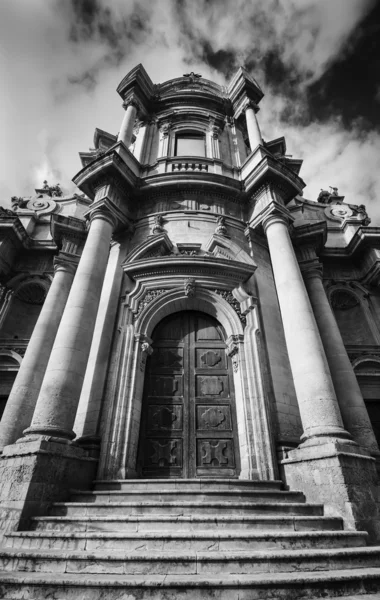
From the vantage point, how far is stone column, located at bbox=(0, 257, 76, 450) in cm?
895

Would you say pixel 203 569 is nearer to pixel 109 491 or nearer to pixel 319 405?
pixel 109 491

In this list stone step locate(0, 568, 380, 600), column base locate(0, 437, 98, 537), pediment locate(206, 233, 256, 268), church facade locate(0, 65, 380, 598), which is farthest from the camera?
pediment locate(206, 233, 256, 268)

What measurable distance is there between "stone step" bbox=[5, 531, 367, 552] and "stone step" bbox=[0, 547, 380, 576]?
285mm

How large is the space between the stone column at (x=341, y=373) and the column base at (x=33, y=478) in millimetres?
7329

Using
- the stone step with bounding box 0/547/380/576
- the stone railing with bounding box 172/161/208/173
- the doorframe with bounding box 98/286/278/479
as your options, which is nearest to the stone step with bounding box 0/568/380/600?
the stone step with bounding box 0/547/380/576

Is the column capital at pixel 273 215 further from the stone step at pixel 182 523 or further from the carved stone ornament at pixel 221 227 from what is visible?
the stone step at pixel 182 523

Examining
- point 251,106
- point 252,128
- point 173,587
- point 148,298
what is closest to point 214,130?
point 252,128

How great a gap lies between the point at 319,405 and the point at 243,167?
31.2 feet

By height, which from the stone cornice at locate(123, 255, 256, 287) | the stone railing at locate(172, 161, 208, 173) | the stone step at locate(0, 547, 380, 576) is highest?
the stone railing at locate(172, 161, 208, 173)

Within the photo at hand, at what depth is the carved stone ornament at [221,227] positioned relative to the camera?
1067 cm

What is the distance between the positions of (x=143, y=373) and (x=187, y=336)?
172cm

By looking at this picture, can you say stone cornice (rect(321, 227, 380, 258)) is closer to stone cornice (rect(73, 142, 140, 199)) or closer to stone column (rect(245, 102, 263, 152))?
stone column (rect(245, 102, 263, 152))

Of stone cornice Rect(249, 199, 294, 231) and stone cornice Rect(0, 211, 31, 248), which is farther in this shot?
stone cornice Rect(0, 211, 31, 248)

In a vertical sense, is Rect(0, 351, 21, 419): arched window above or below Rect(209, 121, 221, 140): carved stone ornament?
below
